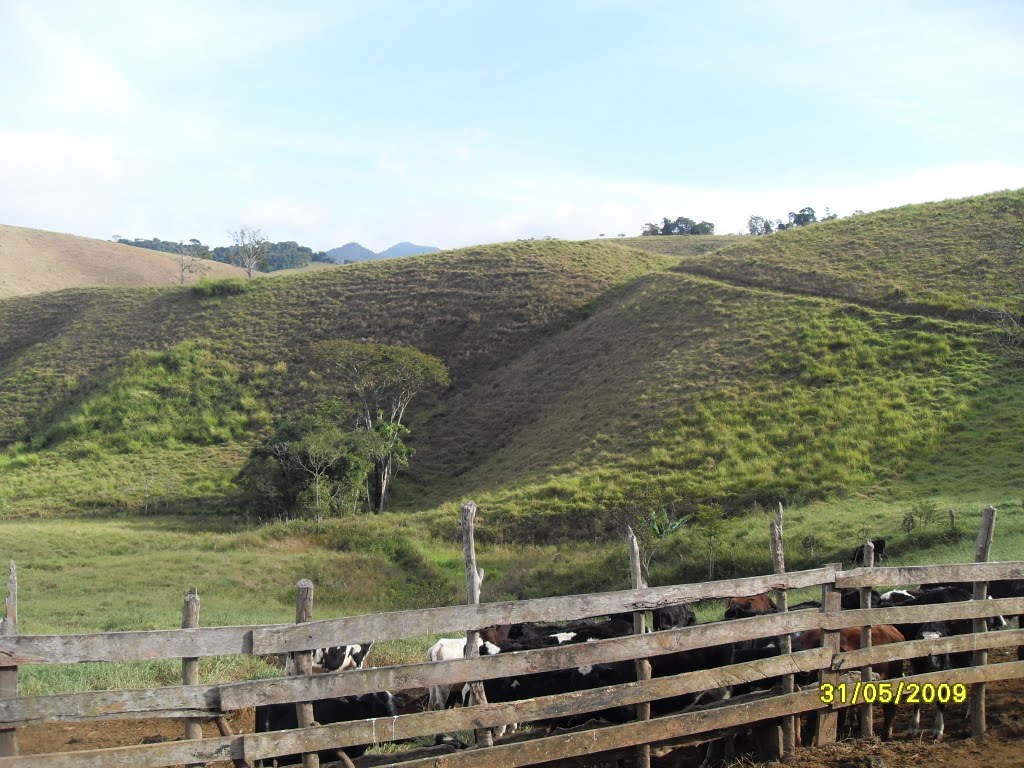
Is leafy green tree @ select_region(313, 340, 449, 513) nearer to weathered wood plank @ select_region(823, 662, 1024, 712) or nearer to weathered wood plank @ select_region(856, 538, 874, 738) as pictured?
weathered wood plank @ select_region(856, 538, 874, 738)

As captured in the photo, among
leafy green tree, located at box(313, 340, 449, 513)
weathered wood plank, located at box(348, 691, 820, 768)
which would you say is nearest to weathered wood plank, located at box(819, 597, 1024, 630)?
weathered wood plank, located at box(348, 691, 820, 768)

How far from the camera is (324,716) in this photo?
9133 mm

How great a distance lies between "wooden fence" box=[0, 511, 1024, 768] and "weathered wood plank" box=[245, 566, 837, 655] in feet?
0.04

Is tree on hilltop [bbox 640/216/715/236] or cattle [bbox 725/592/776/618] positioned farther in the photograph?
tree on hilltop [bbox 640/216/715/236]

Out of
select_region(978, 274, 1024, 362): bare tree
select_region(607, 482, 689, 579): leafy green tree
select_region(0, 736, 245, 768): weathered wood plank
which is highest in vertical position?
select_region(978, 274, 1024, 362): bare tree

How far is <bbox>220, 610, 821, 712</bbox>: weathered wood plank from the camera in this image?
696cm

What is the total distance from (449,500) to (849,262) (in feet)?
98.1

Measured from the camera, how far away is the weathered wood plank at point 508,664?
6.96 meters

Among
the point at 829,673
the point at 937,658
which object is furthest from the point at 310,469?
the point at 829,673

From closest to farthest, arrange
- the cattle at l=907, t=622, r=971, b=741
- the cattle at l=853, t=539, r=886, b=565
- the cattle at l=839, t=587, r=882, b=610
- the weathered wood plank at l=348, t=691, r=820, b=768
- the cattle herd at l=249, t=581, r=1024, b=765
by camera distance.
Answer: the weathered wood plank at l=348, t=691, r=820, b=768 < the cattle herd at l=249, t=581, r=1024, b=765 < the cattle at l=907, t=622, r=971, b=741 < the cattle at l=839, t=587, r=882, b=610 < the cattle at l=853, t=539, r=886, b=565

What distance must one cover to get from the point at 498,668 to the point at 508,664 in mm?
94

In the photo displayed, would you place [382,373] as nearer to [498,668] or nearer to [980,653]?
[980,653]

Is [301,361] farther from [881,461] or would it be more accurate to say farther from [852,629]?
[852,629]

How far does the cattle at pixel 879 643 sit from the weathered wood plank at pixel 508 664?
87 cm
